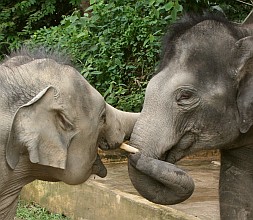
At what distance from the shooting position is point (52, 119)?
3949 mm

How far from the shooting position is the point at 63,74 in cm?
407

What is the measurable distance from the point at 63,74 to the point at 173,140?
113 cm

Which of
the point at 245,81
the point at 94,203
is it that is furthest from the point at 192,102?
the point at 94,203

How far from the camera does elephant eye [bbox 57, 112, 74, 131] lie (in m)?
4.00

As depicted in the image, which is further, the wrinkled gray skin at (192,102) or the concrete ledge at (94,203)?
the concrete ledge at (94,203)

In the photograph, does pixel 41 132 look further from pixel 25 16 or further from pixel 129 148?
pixel 25 16

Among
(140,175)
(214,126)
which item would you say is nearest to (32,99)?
(140,175)

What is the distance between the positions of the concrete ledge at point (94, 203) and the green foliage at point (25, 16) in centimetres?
491

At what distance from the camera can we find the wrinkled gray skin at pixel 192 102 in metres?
4.94

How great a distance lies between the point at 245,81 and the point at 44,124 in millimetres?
1548

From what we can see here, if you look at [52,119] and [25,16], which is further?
[25,16]

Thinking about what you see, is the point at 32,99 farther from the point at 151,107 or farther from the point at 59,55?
the point at 151,107

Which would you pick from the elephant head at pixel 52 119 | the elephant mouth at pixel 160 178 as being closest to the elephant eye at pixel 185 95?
the elephant mouth at pixel 160 178

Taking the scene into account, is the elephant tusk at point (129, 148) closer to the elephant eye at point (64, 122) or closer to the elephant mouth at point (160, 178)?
the elephant mouth at point (160, 178)
